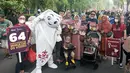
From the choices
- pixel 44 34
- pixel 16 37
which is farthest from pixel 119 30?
pixel 16 37

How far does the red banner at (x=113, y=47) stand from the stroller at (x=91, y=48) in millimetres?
339

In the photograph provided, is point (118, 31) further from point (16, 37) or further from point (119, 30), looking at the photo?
point (16, 37)

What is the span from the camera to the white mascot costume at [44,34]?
517 cm

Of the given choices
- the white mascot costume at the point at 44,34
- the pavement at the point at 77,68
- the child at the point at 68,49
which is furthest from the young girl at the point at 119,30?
the white mascot costume at the point at 44,34

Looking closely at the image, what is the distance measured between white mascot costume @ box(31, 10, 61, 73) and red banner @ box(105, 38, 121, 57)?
1672 millimetres

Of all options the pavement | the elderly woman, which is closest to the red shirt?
the elderly woman

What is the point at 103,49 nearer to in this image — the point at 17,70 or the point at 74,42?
the point at 74,42

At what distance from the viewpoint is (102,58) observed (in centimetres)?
650

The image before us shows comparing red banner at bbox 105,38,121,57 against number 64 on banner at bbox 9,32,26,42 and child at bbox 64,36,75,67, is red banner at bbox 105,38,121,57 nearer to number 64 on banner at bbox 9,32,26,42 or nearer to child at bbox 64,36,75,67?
child at bbox 64,36,75,67

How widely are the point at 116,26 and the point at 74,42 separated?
1.43 meters

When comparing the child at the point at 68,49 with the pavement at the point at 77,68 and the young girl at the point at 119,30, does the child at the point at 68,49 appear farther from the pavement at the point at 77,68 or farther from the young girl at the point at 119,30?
the young girl at the point at 119,30

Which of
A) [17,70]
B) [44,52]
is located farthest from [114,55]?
[17,70]

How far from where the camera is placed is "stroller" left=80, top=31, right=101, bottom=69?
18.4 ft

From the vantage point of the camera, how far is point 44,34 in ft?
17.0
